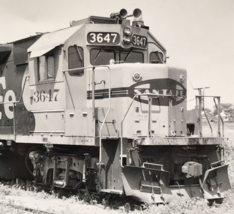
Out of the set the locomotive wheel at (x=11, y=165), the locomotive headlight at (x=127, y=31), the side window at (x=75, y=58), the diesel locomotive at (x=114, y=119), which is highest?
the locomotive headlight at (x=127, y=31)

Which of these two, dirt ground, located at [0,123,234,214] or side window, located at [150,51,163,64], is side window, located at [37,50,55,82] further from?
dirt ground, located at [0,123,234,214]

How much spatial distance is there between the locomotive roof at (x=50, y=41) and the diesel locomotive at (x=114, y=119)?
0.10 feet

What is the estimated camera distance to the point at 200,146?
8.13 metres

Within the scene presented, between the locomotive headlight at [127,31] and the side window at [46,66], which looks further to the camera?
the side window at [46,66]

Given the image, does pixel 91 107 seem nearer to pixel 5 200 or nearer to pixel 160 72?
pixel 160 72

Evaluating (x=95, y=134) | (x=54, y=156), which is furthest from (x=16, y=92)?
(x=95, y=134)

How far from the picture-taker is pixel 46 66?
341 inches

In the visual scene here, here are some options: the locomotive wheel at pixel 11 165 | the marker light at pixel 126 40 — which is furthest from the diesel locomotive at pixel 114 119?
the locomotive wheel at pixel 11 165

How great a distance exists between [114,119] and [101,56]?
144 centimetres

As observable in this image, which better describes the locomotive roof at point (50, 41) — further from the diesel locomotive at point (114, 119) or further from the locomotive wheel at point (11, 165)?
the locomotive wheel at point (11, 165)

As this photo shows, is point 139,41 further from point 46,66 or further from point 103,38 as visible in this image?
point 46,66

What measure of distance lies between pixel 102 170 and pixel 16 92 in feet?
12.0

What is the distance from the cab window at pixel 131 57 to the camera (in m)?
8.59

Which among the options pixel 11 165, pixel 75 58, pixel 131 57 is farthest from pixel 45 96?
pixel 11 165
